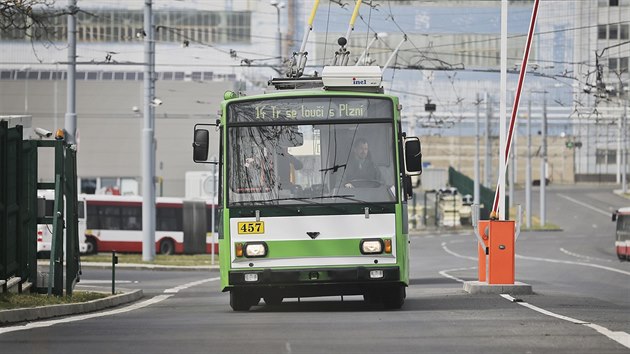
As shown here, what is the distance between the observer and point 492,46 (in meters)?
89.0

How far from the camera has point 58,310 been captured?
20141 millimetres

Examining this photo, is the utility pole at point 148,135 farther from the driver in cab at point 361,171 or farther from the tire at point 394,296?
the driver in cab at point 361,171

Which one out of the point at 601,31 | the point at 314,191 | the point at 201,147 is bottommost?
the point at 314,191

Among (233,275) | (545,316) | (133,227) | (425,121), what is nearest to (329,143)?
(233,275)

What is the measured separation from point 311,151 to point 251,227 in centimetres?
131

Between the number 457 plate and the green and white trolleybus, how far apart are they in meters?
0.01

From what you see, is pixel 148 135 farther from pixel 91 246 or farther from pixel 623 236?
pixel 623 236

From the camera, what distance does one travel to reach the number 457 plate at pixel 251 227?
63.9 feet

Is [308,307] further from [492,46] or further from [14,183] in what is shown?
[492,46]

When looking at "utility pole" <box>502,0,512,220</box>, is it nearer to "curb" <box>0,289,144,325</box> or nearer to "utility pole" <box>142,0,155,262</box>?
"curb" <box>0,289,144,325</box>

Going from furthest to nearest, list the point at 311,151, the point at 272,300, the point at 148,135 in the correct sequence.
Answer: the point at 148,135 < the point at 272,300 < the point at 311,151

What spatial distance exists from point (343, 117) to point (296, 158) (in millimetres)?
874

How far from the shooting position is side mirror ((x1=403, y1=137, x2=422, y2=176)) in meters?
19.3

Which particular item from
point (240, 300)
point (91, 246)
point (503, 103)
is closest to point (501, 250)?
point (503, 103)
